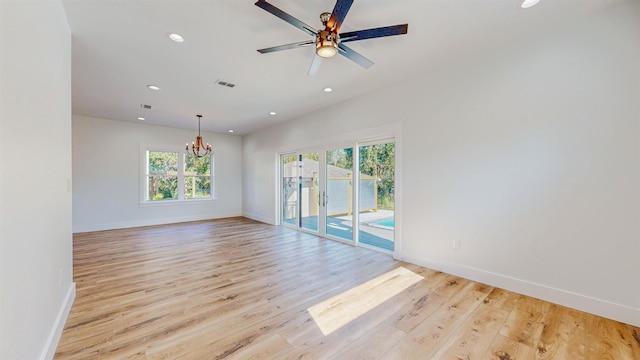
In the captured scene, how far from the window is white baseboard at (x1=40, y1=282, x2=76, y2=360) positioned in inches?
191

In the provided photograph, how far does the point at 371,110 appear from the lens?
13.7ft

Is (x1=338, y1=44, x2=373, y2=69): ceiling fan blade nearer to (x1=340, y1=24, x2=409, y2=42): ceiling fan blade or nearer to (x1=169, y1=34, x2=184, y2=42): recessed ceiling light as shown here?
(x1=340, y1=24, x2=409, y2=42): ceiling fan blade

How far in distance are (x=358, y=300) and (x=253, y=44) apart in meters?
2.95

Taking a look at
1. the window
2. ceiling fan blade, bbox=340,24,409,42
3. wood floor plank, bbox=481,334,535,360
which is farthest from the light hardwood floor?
the window

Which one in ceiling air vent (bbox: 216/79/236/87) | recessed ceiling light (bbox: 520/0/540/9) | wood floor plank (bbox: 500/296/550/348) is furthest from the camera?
ceiling air vent (bbox: 216/79/236/87)

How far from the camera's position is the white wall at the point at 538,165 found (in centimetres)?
219

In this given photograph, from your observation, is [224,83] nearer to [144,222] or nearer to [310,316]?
[310,316]

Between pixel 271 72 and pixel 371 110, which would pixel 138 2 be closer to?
pixel 271 72

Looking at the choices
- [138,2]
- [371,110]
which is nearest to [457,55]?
[371,110]

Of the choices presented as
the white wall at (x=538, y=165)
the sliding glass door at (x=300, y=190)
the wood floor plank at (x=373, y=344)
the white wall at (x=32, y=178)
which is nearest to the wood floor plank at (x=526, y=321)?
the white wall at (x=538, y=165)

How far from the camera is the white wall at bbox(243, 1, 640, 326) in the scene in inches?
86.4

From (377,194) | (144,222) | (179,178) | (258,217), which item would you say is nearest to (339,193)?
(377,194)

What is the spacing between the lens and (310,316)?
2268mm

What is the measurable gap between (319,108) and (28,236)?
4457 mm
